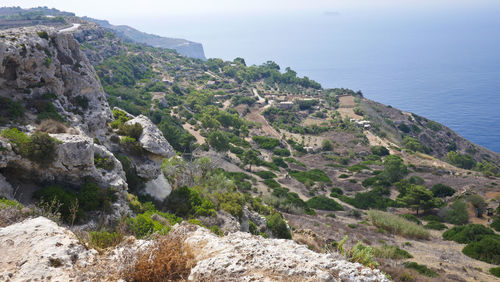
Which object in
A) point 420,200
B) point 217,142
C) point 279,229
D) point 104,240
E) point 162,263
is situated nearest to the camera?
point 162,263

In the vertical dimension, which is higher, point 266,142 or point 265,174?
point 266,142

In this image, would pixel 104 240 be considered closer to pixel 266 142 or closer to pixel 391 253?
pixel 391 253

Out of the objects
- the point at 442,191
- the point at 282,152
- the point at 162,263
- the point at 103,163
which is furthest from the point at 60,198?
the point at 282,152

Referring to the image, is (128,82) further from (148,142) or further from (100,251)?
(100,251)

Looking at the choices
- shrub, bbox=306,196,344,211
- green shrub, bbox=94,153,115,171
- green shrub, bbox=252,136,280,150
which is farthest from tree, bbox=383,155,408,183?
green shrub, bbox=94,153,115,171

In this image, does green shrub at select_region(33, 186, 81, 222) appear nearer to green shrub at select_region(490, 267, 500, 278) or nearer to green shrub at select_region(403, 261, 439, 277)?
green shrub at select_region(403, 261, 439, 277)

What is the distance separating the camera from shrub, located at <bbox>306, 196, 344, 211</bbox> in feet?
111

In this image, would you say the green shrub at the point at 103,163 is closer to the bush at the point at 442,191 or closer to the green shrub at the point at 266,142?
the bush at the point at 442,191

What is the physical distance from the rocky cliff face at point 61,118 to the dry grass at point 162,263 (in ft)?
21.4

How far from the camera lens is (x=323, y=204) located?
1358 inches

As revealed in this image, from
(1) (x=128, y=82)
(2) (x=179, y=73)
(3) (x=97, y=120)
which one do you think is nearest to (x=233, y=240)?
(3) (x=97, y=120)

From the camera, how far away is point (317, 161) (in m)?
56.8

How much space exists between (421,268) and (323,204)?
1820 cm

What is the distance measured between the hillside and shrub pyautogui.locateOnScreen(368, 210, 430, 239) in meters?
0.12
